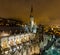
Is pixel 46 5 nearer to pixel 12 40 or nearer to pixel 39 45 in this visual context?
pixel 12 40

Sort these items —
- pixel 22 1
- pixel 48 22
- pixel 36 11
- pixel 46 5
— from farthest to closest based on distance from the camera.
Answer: pixel 48 22 → pixel 36 11 → pixel 46 5 → pixel 22 1

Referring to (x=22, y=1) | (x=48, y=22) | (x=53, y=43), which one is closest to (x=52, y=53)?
(x=53, y=43)

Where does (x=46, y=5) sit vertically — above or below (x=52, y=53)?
above

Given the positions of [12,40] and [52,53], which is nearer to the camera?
[12,40]

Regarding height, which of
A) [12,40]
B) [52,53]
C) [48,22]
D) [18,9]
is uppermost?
[18,9]

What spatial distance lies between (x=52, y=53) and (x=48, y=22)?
47 cm

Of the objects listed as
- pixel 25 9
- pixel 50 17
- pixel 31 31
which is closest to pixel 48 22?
pixel 50 17

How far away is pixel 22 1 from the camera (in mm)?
1483

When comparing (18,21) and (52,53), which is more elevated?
(18,21)

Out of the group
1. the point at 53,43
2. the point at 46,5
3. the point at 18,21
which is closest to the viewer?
the point at 46,5

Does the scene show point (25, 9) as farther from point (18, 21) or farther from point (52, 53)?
point (52, 53)

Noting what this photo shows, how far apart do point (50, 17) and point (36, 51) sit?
55 cm

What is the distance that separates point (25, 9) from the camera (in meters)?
1.71

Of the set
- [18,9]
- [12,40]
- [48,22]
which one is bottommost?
[12,40]
